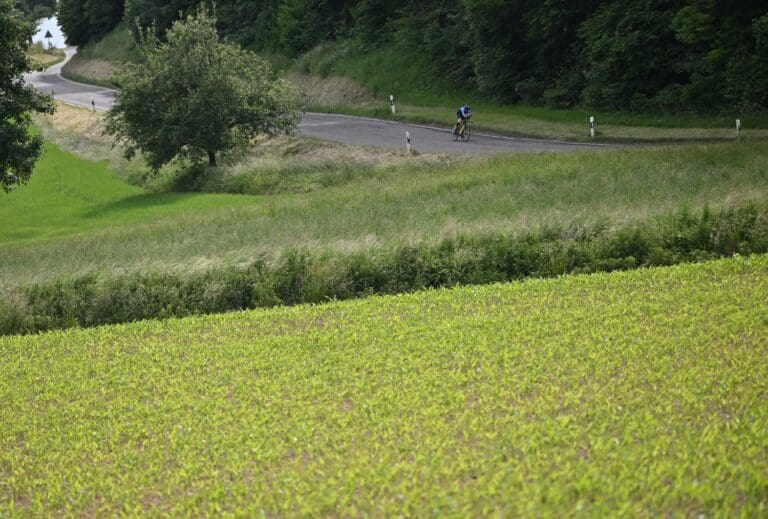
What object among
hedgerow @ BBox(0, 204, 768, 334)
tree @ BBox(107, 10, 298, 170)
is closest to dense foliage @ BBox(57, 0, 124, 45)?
tree @ BBox(107, 10, 298, 170)

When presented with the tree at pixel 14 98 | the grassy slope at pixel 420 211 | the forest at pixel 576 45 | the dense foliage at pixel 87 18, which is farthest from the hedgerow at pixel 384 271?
the dense foliage at pixel 87 18

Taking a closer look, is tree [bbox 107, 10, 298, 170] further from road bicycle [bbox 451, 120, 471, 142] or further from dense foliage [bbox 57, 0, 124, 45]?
dense foliage [bbox 57, 0, 124, 45]

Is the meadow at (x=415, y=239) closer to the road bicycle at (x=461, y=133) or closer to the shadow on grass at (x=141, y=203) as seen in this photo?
the shadow on grass at (x=141, y=203)

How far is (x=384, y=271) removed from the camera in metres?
16.5

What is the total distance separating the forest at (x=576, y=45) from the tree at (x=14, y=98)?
13.9m

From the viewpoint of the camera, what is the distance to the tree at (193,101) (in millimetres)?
39062

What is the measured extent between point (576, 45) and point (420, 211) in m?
26.6

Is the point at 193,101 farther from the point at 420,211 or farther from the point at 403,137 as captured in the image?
the point at 420,211

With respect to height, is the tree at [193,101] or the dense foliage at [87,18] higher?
the dense foliage at [87,18]

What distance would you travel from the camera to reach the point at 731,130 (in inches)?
1305

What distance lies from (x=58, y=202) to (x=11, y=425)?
29934mm

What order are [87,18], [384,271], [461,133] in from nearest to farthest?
[384,271]
[461,133]
[87,18]

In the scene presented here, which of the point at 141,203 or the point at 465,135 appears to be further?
the point at 465,135

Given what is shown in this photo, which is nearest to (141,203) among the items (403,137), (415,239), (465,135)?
(403,137)
